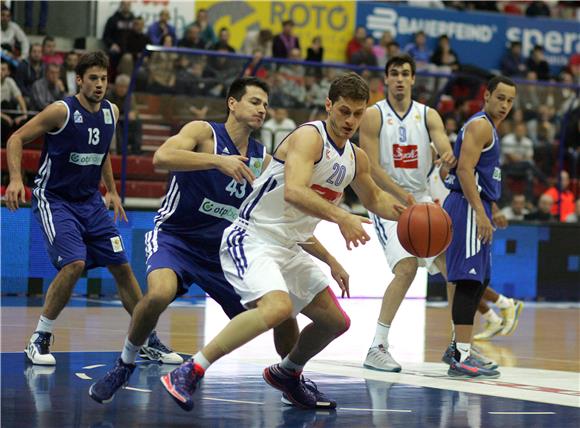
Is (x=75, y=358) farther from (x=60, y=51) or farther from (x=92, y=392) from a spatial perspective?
(x=60, y=51)

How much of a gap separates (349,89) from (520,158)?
9525mm

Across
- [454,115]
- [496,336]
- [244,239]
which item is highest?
[454,115]

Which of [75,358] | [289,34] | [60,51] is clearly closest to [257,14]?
[289,34]

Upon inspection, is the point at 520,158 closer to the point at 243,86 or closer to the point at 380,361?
the point at 380,361

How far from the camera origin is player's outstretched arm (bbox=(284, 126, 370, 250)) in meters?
5.45

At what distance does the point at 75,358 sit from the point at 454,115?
29.4 feet

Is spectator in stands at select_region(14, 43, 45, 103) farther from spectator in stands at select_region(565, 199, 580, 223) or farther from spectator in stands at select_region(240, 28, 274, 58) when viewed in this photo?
spectator in stands at select_region(565, 199, 580, 223)

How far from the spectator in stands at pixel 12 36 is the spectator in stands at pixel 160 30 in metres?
1.97

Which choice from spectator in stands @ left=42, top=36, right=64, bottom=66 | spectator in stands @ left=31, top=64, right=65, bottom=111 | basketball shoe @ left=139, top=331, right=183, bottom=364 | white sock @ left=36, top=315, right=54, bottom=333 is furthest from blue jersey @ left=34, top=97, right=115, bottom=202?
spectator in stands @ left=42, top=36, right=64, bottom=66

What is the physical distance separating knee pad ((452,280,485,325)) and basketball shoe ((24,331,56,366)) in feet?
9.05

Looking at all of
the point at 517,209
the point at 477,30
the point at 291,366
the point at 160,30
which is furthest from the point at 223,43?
the point at 291,366

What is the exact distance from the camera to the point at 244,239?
602 centimetres

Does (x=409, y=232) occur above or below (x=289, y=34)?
below

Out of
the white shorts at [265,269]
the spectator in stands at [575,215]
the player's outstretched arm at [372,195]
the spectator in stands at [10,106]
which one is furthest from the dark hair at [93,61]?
the spectator in stands at [575,215]
